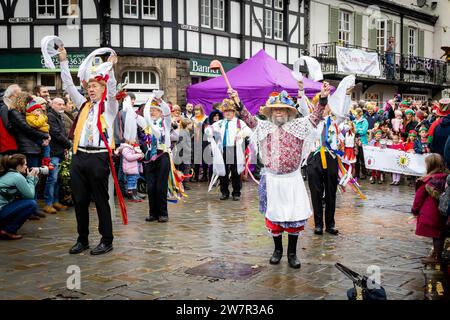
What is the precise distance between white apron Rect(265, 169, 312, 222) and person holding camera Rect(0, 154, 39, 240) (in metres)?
3.33

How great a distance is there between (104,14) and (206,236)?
11.7m

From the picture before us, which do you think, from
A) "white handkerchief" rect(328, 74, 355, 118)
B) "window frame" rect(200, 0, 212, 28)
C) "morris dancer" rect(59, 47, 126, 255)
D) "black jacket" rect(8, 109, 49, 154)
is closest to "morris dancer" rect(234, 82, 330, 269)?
"white handkerchief" rect(328, 74, 355, 118)

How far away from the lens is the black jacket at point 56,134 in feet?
29.9

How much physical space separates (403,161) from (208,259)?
8551 mm

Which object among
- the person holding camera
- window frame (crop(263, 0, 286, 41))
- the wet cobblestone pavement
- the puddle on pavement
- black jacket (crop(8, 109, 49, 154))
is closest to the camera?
the wet cobblestone pavement

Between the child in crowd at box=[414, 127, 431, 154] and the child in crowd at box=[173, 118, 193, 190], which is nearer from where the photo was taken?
the child in crowd at box=[414, 127, 431, 154]

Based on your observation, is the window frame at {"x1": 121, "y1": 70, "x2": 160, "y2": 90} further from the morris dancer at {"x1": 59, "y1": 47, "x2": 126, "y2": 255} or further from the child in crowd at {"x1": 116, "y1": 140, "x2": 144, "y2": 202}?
the morris dancer at {"x1": 59, "y1": 47, "x2": 126, "y2": 255}

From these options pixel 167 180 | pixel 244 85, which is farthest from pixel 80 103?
pixel 244 85

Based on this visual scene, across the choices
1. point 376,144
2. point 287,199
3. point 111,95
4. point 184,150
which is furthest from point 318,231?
point 376,144

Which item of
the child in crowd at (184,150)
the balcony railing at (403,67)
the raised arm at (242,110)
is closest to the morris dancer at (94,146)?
the raised arm at (242,110)

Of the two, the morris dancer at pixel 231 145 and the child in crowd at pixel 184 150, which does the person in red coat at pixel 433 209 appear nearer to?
the morris dancer at pixel 231 145

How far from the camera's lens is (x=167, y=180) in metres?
8.39

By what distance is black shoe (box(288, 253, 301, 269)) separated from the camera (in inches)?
223
